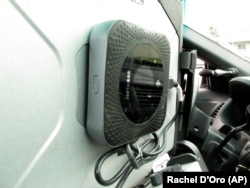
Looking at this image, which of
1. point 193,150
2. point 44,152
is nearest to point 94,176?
point 44,152

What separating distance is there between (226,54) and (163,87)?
2.10ft

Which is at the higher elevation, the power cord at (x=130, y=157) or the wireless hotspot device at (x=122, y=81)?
the wireless hotspot device at (x=122, y=81)

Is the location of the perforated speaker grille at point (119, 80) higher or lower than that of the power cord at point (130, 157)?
higher

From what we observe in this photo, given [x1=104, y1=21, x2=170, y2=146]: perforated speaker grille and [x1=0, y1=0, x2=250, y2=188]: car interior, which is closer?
[x1=0, y1=0, x2=250, y2=188]: car interior

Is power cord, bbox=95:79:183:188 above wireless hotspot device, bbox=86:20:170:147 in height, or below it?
below

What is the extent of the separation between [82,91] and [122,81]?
0.10 meters

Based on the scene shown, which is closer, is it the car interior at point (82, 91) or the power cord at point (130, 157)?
the car interior at point (82, 91)

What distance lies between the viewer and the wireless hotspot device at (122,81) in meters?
0.56

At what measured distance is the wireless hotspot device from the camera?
56cm

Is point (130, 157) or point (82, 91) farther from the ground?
point (82, 91)

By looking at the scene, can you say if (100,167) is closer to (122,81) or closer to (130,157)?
(130,157)

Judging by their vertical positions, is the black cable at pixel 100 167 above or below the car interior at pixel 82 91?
below

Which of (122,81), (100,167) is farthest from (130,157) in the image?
(122,81)

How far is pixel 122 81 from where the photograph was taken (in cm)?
60
